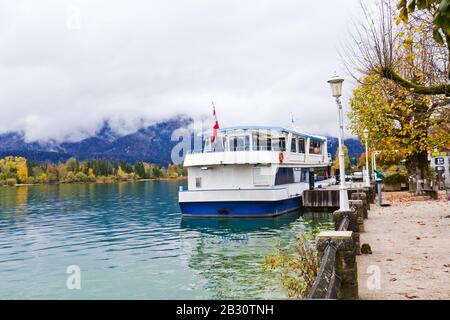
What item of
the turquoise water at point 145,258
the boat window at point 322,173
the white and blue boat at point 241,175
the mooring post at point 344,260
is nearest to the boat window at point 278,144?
the white and blue boat at point 241,175

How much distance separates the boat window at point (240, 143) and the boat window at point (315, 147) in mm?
12538

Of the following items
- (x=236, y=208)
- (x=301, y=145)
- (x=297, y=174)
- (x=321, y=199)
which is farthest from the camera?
(x=301, y=145)

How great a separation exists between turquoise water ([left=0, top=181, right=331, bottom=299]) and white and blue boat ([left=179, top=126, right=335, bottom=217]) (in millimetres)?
1156

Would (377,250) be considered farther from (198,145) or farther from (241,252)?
(198,145)

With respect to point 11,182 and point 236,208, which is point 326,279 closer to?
point 236,208

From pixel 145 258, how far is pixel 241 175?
13.5 meters

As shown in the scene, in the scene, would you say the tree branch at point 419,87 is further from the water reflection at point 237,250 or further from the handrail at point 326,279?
the handrail at point 326,279

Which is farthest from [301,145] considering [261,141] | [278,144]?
[261,141]

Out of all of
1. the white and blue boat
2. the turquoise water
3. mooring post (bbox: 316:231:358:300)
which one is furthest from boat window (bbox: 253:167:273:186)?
mooring post (bbox: 316:231:358:300)

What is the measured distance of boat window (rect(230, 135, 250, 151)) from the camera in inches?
1293

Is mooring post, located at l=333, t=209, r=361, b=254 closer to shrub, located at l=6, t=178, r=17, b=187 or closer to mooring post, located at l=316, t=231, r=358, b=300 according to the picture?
mooring post, located at l=316, t=231, r=358, b=300

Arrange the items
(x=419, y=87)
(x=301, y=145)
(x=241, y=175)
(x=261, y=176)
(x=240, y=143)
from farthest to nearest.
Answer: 1. (x=301, y=145)
2. (x=240, y=143)
3. (x=261, y=176)
4. (x=241, y=175)
5. (x=419, y=87)

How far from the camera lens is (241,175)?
31125 mm
